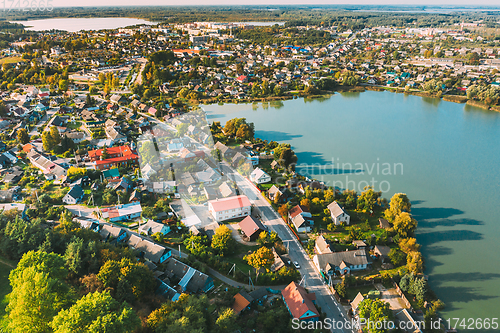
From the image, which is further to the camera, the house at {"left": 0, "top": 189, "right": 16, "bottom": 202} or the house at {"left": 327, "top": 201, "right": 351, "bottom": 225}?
the house at {"left": 0, "top": 189, "right": 16, "bottom": 202}

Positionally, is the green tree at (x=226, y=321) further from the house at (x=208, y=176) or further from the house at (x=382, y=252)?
the house at (x=208, y=176)

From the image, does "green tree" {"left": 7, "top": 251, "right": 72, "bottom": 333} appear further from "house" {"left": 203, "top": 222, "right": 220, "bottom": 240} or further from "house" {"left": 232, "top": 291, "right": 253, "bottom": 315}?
"house" {"left": 203, "top": 222, "right": 220, "bottom": 240}

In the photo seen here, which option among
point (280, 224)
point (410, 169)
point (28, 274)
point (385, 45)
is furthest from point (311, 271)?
point (385, 45)

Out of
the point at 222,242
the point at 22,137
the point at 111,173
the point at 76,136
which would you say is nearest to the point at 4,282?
the point at 222,242

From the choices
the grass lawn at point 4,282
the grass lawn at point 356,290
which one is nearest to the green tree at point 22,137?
the grass lawn at point 4,282

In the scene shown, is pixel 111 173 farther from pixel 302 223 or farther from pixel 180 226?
pixel 302 223

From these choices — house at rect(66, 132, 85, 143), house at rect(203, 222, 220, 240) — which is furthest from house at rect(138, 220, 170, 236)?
house at rect(66, 132, 85, 143)

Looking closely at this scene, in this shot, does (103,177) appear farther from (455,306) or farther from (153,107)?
(455,306)
